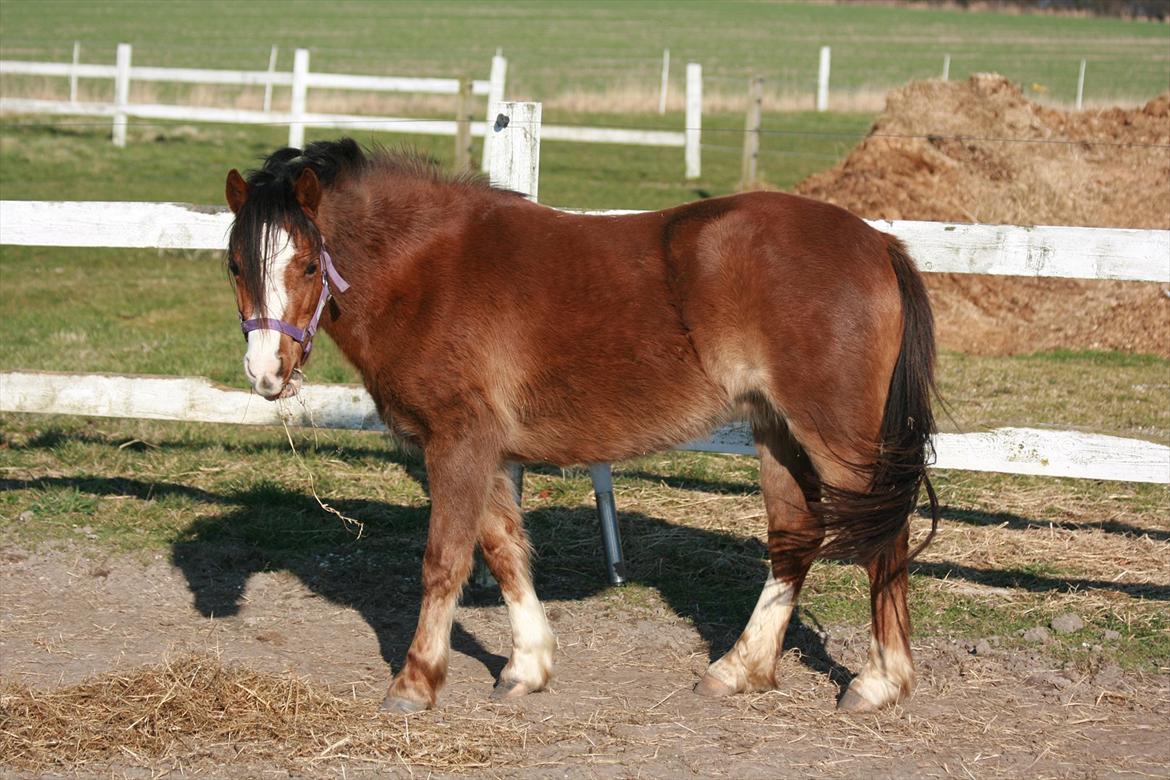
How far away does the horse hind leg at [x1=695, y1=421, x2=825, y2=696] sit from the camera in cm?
442

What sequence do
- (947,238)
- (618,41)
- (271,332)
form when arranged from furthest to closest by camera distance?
(618,41) < (947,238) < (271,332)

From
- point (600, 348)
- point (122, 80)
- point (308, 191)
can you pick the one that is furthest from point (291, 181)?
point (122, 80)

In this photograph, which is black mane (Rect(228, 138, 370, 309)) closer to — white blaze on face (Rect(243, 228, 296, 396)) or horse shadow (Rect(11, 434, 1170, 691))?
white blaze on face (Rect(243, 228, 296, 396))

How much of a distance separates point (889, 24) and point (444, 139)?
134ft

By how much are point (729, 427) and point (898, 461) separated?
1.35 m

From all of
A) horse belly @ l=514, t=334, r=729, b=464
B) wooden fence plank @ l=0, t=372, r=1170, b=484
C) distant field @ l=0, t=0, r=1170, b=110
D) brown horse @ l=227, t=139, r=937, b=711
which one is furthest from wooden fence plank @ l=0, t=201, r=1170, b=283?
distant field @ l=0, t=0, r=1170, b=110

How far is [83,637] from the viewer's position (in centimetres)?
480

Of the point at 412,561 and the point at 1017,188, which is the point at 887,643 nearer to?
the point at 412,561

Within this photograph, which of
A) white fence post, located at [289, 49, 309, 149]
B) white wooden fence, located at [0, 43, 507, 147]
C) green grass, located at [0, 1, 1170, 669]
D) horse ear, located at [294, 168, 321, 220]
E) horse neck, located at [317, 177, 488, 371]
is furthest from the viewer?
white fence post, located at [289, 49, 309, 149]

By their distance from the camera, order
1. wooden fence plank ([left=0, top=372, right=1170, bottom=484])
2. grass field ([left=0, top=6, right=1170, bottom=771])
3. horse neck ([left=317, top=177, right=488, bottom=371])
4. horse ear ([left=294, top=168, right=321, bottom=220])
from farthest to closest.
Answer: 1. wooden fence plank ([left=0, top=372, right=1170, bottom=484])
2. grass field ([left=0, top=6, right=1170, bottom=771])
3. horse neck ([left=317, top=177, right=488, bottom=371])
4. horse ear ([left=294, top=168, right=321, bottom=220])

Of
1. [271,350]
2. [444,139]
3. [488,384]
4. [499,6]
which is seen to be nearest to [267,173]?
[271,350]

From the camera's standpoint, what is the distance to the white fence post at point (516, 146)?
17.5ft

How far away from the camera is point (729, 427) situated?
17.8 feet

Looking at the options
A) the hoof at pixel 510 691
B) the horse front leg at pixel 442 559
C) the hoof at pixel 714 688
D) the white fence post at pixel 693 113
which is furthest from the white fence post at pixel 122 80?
the hoof at pixel 714 688
